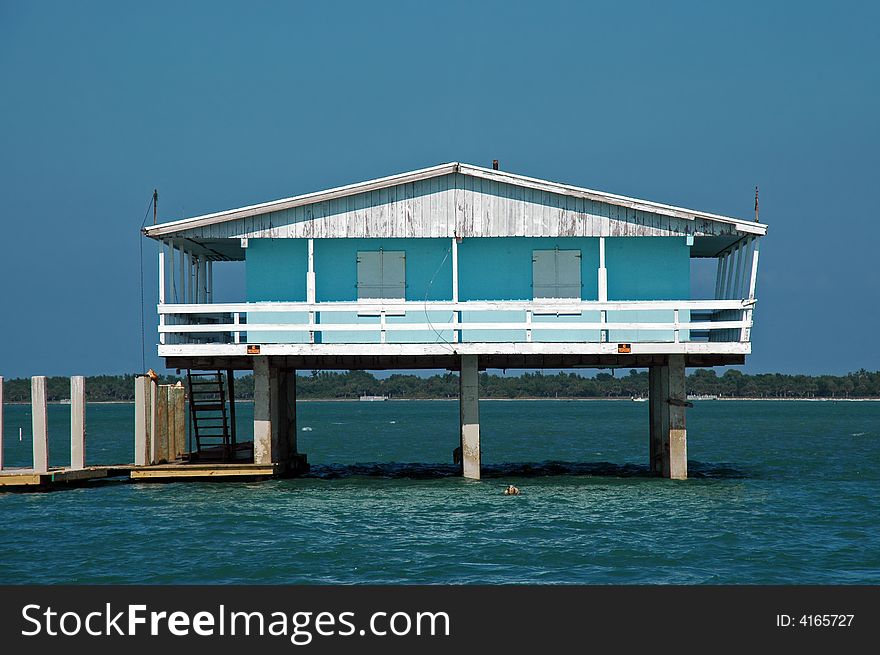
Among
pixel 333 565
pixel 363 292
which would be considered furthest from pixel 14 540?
pixel 363 292

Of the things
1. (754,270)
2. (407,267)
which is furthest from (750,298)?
(407,267)

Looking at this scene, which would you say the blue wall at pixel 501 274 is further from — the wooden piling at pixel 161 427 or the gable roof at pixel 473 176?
the wooden piling at pixel 161 427

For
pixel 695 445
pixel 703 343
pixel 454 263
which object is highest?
pixel 454 263

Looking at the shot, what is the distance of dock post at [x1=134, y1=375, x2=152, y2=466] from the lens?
88.0 feet

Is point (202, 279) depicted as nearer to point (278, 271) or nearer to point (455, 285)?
point (278, 271)

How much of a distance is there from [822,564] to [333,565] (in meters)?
8.50

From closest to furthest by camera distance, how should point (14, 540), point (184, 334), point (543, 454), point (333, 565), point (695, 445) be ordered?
point (333, 565)
point (14, 540)
point (184, 334)
point (543, 454)
point (695, 445)

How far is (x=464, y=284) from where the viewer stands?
27.3 meters

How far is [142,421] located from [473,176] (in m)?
9.94

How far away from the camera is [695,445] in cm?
5600

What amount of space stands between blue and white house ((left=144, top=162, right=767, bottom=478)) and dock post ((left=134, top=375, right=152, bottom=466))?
923 mm

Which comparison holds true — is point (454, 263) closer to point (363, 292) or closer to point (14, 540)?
point (363, 292)

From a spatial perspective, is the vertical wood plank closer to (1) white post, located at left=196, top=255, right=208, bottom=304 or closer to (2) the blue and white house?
(2) the blue and white house

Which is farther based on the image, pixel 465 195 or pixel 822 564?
pixel 465 195
